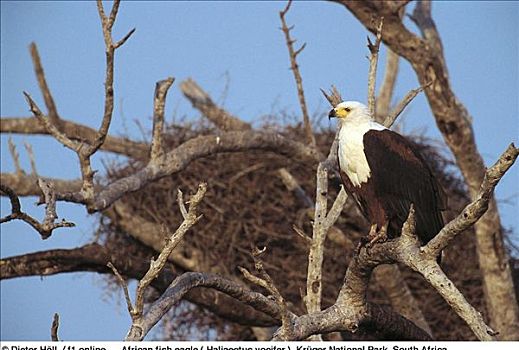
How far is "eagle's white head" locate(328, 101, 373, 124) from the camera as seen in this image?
536 centimetres

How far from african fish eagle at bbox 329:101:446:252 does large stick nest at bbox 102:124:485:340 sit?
4.01m

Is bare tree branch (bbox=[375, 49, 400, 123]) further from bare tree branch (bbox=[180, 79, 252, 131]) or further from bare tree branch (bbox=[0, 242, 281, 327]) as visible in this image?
bare tree branch (bbox=[0, 242, 281, 327])

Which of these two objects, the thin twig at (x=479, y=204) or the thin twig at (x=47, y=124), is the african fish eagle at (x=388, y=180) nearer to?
the thin twig at (x=479, y=204)

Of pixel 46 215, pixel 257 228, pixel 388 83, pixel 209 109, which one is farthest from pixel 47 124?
pixel 388 83

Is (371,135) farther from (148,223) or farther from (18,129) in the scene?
(18,129)

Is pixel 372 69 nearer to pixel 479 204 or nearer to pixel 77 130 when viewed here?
pixel 479 204

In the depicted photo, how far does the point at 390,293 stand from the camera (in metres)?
7.76

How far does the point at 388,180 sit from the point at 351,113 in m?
0.52

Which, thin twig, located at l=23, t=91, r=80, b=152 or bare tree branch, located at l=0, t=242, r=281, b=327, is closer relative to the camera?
thin twig, located at l=23, t=91, r=80, b=152

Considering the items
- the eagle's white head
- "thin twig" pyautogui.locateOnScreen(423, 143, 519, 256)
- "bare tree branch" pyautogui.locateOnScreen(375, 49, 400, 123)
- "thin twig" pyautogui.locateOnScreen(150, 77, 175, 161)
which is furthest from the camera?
"bare tree branch" pyautogui.locateOnScreen(375, 49, 400, 123)

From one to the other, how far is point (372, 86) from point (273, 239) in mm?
3835

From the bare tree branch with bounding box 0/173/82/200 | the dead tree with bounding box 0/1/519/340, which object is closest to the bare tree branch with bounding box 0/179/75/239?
the dead tree with bounding box 0/1/519/340

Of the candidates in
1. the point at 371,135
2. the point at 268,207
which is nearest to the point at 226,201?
the point at 268,207

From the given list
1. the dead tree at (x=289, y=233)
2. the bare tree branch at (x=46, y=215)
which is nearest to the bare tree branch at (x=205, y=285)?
the dead tree at (x=289, y=233)
